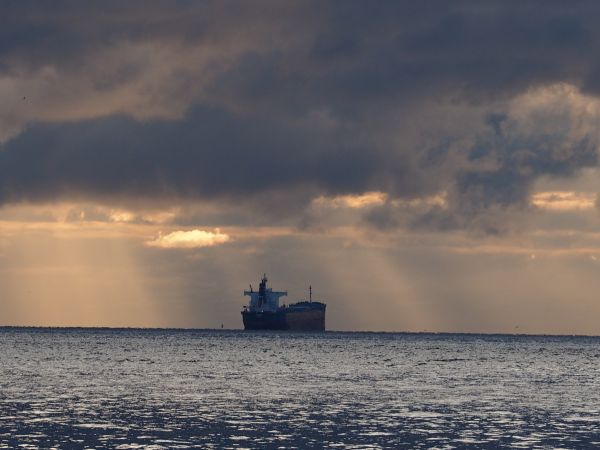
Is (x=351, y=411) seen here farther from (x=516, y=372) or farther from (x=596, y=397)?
(x=516, y=372)

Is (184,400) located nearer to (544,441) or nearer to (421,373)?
(544,441)

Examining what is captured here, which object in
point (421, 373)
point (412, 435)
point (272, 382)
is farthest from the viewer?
point (421, 373)

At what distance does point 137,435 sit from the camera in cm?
5703

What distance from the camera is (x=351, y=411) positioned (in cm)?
7175

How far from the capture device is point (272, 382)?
336ft

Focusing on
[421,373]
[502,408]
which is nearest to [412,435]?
[502,408]

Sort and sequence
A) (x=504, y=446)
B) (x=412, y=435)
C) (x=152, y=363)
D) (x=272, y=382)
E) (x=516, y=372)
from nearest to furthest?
(x=504, y=446) < (x=412, y=435) < (x=272, y=382) < (x=516, y=372) < (x=152, y=363)

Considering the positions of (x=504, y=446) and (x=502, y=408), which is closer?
(x=504, y=446)

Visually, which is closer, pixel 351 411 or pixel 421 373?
pixel 351 411

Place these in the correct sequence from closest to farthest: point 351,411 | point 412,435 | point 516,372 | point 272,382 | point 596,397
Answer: point 412,435, point 351,411, point 596,397, point 272,382, point 516,372

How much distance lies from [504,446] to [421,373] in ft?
230

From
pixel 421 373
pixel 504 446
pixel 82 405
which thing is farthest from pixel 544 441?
pixel 421 373

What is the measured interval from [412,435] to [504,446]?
585cm

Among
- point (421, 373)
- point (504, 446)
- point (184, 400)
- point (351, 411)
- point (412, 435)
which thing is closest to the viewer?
point (504, 446)
